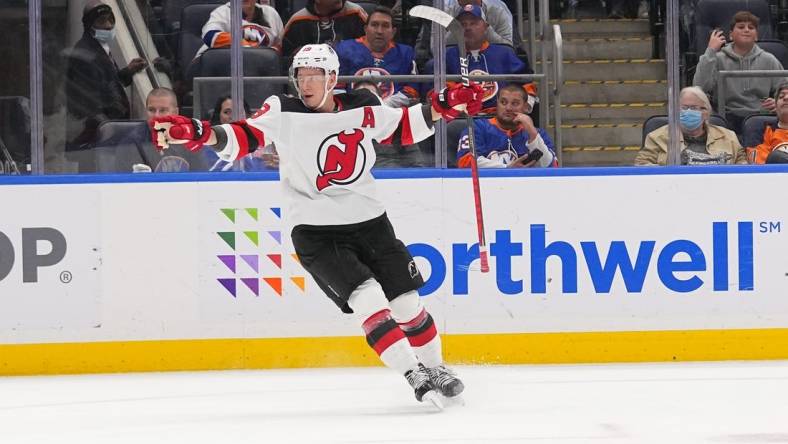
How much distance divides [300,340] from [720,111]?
79.2 inches

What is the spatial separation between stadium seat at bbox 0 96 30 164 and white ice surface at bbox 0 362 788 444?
93cm

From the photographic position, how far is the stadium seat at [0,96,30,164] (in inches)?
205

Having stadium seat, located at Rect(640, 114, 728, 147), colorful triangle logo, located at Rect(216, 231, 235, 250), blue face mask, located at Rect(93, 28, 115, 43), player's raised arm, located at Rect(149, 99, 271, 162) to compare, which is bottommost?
colorful triangle logo, located at Rect(216, 231, 235, 250)

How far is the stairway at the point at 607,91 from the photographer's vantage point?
5.42 meters

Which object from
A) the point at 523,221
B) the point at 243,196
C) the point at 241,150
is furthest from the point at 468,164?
the point at 241,150

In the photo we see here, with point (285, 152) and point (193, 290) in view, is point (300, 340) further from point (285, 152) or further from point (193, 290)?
point (285, 152)

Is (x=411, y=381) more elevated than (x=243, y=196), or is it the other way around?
(x=243, y=196)

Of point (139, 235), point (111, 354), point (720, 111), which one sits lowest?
point (111, 354)

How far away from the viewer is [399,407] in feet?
14.0

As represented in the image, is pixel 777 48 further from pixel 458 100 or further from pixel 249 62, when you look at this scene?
pixel 249 62

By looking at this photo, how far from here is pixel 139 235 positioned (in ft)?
17.3

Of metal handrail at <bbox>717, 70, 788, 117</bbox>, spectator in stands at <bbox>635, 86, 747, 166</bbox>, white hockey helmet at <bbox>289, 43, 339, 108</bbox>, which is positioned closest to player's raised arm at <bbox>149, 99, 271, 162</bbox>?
white hockey helmet at <bbox>289, 43, 339, 108</bbox>

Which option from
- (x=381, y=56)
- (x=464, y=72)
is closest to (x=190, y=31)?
(x=381, y=56)

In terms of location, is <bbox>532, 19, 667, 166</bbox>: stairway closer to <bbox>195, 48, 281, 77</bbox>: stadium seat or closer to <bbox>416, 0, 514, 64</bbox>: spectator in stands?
<bbox>416, 0, 514, 64</bbox>: spectator in stands
